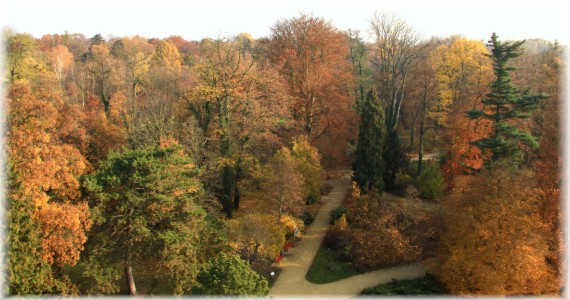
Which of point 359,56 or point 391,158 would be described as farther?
point 359,56

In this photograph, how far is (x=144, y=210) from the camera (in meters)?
16.1

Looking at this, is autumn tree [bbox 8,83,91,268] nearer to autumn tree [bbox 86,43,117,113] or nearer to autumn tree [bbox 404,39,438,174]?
autumn tree [bbox 86,43,117,113]

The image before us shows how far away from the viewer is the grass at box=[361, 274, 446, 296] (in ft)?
55.5

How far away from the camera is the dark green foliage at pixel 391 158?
28.0 metres

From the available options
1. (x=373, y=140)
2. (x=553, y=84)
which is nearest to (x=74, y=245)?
(x=373, y=140)

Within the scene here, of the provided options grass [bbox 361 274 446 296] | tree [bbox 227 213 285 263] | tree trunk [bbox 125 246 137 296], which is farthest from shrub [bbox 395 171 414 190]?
tree trunk [bbox 125 246 137 296]

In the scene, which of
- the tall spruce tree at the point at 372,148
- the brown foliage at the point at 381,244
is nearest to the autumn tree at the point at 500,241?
the brown foliage at the point at 381,244

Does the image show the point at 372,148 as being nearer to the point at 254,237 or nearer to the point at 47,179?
the point at 254,237

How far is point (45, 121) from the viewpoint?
55.9 feet

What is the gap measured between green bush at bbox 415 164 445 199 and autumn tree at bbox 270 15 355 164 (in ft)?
20.5

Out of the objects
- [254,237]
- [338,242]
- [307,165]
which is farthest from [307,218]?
[254,237]

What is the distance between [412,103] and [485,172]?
63.8 feet

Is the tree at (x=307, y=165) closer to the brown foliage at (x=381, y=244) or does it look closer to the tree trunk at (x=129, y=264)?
the brown foliage at (x=381, y=244)

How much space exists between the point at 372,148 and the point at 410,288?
34.6ft
